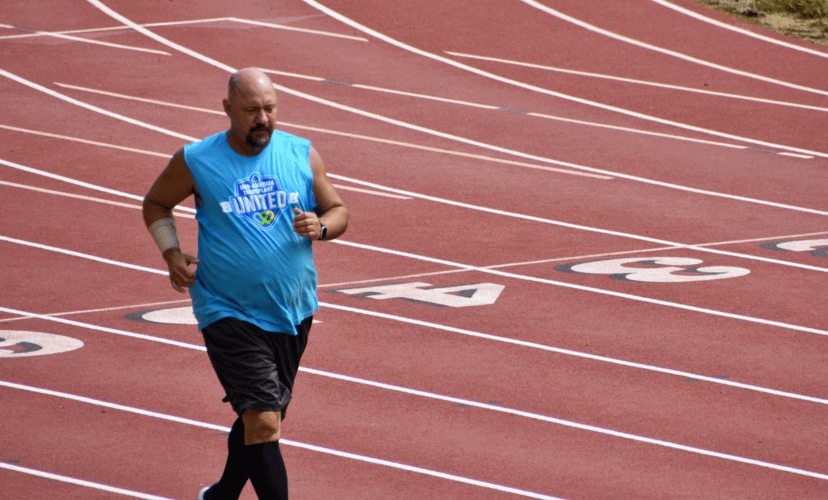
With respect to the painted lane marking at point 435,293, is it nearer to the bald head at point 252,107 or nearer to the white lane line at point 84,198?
the white lane line at point 84,198

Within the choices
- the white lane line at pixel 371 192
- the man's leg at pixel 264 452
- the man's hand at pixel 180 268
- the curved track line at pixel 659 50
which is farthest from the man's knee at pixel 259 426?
the curved track line at pixel 659 50

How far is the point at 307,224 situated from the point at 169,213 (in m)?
0.68

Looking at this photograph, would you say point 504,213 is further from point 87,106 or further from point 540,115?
point 87,106

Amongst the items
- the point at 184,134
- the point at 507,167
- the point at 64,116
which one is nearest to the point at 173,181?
the point at 507,167

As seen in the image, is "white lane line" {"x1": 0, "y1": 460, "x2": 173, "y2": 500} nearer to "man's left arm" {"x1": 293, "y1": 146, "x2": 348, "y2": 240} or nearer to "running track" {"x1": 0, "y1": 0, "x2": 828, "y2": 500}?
"running track" {"x1": 0, "y1": 0, "x2": 828, "y2": 500}

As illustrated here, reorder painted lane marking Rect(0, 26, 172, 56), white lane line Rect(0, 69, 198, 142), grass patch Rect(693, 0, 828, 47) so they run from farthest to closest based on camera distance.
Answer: grass patch Rect(693, 0, 828, 47) → painted lane marking Rect(0, 26, 172, 56) → white lane line Rect(0, 69, 198, 142)

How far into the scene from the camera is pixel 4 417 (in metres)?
6.69

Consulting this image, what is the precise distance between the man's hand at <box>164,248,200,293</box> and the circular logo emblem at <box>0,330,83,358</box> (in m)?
3.39

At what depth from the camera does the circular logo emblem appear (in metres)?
7.83

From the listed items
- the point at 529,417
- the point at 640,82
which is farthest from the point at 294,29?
the point at 529,417

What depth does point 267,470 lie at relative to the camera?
4.74 meters

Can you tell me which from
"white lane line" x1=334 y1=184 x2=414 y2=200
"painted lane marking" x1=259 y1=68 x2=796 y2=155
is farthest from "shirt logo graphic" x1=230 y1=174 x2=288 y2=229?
"painted lane marking" x1=259 y1=68 x2=796 y2=155

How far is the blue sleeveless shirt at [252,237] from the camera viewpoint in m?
4.71

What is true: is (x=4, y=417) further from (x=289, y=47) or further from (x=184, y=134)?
(x=289, y=47)
